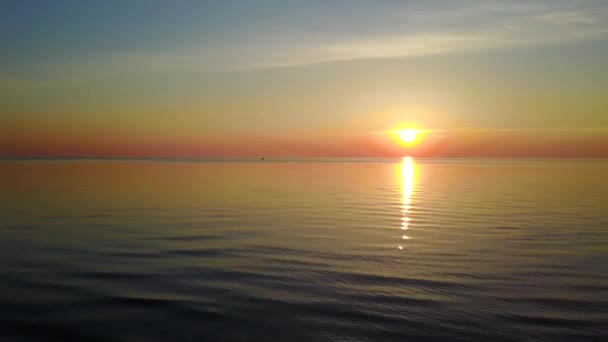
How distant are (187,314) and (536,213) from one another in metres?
21.2

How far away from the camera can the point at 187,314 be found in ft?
27.1

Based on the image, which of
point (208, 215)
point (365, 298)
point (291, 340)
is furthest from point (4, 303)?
point (208, 215)

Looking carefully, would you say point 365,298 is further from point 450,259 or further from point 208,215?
point 208,215

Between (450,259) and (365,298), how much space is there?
4782mm

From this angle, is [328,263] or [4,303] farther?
[328,263]

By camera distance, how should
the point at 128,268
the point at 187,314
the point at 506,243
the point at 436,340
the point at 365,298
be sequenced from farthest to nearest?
1. the point at 506,243
2. the point at 128,268
3. the point at 365,298
4. the point at 187,314
5. the point at 436,340

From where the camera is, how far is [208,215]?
22.7 m

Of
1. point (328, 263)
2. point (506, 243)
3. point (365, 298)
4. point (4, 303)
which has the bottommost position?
point (4, 303)

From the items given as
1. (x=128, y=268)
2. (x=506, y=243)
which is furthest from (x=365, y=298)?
(x=506, y=243)

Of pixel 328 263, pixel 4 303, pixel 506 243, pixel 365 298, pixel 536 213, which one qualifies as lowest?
pixel 4 303

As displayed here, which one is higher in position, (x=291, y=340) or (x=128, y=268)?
(x=128, y=268)

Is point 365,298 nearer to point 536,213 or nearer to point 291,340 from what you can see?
point 291,340

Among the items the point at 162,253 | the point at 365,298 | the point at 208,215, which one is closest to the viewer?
the point at 365,298

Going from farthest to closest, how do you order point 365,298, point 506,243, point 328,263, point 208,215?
point 208,215
point 506,243
point 328,263
point 365,298
